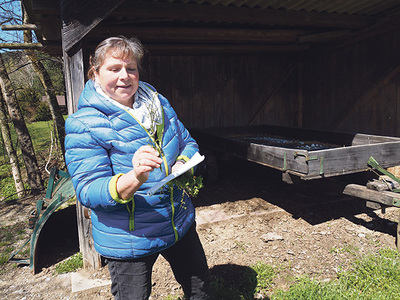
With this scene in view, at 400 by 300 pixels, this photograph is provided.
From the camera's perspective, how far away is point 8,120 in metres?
8.34

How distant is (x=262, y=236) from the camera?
426 centimetres

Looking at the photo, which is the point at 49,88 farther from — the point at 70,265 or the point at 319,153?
the point at 319,153

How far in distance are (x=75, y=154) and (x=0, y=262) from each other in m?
3.42

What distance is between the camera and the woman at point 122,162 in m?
1.51

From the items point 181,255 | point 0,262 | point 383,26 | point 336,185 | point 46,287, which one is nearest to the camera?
point 181,255

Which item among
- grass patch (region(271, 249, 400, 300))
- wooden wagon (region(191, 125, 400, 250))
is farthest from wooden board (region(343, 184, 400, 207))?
grass patch (region(271, 249, 400, 300))

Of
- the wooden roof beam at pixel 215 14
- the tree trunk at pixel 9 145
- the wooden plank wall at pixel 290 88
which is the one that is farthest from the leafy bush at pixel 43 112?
the wooden roof beam at pixel 215 14

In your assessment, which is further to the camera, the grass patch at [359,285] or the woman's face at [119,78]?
the grass patch at [359,285]

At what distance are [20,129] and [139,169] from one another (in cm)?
793

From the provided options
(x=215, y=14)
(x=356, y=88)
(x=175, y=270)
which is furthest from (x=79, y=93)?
(x=356, y=88)

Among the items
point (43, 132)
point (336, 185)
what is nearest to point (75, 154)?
point (336, 185)

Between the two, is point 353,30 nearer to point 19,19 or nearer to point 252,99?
point 252,99

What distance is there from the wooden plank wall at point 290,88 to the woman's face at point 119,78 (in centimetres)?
611

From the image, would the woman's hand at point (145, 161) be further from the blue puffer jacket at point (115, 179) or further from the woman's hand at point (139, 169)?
the blue puffer jacket at point (115, 179)
